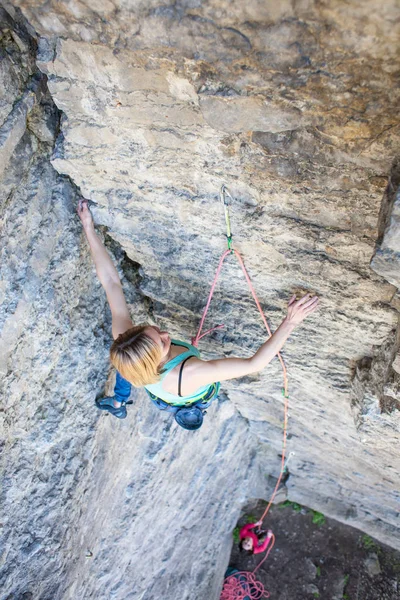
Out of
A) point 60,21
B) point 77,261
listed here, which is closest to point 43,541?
point 77,261

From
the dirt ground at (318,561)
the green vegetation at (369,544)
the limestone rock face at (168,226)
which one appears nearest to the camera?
the limestone rock face at (168,226)

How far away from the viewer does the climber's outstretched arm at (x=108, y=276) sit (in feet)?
7.89

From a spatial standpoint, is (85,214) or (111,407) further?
(111,407)

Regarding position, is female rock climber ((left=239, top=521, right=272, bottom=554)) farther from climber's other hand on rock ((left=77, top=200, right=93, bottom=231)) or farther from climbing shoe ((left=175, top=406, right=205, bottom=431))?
climber's other hand on rock ((left=77, top=200, right=93, bottom=231))

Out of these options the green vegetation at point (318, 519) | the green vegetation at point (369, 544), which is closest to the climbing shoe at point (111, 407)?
the green vegetation at point (318, 519)

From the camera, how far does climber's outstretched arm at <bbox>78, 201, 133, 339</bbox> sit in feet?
7.89

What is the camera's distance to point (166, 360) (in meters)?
2.20

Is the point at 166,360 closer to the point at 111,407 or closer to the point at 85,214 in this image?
the point at 111,407

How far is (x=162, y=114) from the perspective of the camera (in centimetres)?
185

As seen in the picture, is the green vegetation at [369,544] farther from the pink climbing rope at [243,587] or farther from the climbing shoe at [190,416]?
the climbing shoe at [190,416]

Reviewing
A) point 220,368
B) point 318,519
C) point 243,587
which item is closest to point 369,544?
point 318,519

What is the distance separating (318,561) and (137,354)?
449 cm

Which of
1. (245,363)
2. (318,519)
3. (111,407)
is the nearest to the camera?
(245,363)

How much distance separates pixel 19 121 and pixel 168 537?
343cm
